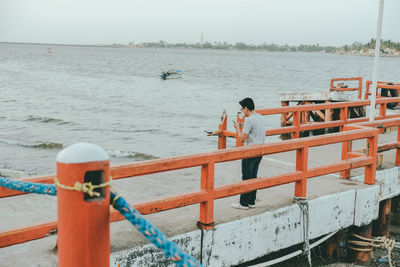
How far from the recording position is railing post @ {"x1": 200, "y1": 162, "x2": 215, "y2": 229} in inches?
200

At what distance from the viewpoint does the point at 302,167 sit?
6.20m

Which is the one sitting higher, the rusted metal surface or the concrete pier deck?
the concrete pier deck

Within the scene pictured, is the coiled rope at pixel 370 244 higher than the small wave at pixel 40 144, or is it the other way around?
the coiled rope at pixel 370 244

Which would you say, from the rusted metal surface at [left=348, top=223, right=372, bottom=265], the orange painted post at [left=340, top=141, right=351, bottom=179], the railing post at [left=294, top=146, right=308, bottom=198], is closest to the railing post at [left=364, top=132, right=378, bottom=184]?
the orange painted post at [left=340, top=141, right=351, bottom=179]

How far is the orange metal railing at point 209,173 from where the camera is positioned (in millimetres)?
4116

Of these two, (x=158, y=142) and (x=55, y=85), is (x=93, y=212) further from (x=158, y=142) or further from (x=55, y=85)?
(x=55, y=85)

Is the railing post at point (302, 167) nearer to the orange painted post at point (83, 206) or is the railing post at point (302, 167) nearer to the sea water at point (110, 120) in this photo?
the orange painted post at point (83, 206)

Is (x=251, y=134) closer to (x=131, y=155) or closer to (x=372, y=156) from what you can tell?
(x=372, y=156)

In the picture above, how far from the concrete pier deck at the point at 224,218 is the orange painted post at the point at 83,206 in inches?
91.4

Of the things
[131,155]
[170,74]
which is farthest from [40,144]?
[170,74]

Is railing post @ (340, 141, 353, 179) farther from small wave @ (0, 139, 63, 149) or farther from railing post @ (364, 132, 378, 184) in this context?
small wave @ (0, 139, 63, 149)

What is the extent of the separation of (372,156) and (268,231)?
241cm

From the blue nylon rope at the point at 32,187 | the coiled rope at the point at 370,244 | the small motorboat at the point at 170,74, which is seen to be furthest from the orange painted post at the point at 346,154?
the small motorboat at the point at 170,74

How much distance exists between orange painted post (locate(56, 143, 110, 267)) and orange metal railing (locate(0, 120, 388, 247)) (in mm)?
1921
